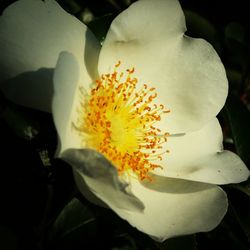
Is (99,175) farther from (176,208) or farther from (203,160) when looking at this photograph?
(203,160)

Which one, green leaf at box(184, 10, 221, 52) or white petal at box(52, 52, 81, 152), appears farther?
green leaf at box(184, 10, 221, 52)

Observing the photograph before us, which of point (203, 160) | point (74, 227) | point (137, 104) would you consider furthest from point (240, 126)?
point (74, 227)

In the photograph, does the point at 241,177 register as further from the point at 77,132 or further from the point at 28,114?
the point at 28,114

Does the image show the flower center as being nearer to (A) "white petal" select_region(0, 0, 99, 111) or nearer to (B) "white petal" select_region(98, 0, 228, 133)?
(B) "white petal" select_region(98, 0, 228, 133)

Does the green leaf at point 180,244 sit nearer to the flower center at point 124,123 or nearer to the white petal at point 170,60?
the flower center at point 124,123

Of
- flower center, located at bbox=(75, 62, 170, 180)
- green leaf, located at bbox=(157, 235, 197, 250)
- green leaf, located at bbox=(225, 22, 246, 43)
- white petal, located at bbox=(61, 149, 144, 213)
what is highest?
white petal, located at bbox=(61, 149, 144, 213)

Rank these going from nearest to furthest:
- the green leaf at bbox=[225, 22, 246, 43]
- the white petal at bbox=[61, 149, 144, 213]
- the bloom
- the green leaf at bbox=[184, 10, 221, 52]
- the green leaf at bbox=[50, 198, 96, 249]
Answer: the white petal at bbox=[61, 149, 144, 213] → the bloom → the green leaf at bbox=[50, 198, 96, 249] → the green leaf at bbox=[184, 10, 221, 52] → the green leaf at bbox=[225, 22, 246, 43]

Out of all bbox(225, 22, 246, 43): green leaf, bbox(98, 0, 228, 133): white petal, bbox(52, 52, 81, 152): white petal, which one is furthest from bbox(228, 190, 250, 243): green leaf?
bbox(225, 22, 246, 43): green leaf

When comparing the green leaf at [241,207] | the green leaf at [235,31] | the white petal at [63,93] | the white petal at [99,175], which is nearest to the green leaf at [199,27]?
A: the green leaf at [235,31]
